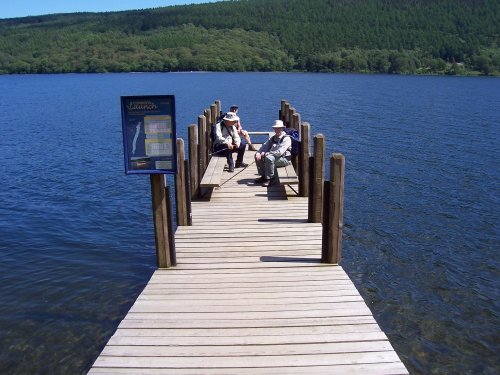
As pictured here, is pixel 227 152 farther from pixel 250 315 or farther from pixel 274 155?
pixel 250 315

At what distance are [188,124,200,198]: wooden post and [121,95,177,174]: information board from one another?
4294 mm

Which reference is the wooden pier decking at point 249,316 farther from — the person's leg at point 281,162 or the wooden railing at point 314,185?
the person's leg at point 281,162

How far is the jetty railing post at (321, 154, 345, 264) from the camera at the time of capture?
26.9ft

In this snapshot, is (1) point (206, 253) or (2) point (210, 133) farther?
(2) point (210, 133)

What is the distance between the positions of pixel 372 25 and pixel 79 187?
184529 mm

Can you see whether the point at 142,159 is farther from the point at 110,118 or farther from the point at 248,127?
the point at 110,118

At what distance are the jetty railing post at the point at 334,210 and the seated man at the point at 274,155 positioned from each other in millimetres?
4479

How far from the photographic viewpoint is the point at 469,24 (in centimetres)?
17800

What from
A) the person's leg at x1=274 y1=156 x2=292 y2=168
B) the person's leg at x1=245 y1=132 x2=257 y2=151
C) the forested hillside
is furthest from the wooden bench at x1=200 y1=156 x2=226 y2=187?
the forested hillside

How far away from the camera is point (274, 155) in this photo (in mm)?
12750

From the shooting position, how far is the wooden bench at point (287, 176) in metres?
11.9

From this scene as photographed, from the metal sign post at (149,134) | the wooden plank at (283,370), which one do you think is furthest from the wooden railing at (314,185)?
the wooden plank at (283,370)

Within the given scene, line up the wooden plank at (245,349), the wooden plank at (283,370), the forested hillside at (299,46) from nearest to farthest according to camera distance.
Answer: the wooden plank at (283,370), the wooden plank at (245,349), the forested hillside at (299,46)

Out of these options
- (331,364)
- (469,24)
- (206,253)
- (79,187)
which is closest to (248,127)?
(79,187)
